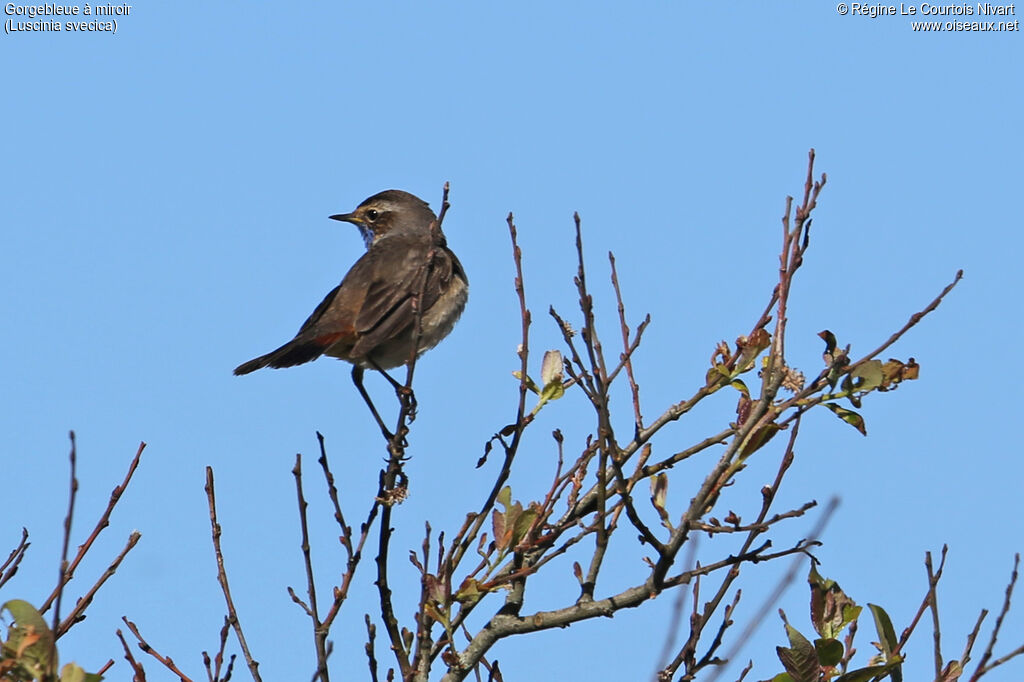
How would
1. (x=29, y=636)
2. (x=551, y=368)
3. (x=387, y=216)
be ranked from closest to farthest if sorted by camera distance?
(x=29, y=636) < (x=551, y=368) < (x=387, y=216)

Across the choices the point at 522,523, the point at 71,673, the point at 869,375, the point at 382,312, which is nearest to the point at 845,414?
the point at 869,375

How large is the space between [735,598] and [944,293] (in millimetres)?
1263

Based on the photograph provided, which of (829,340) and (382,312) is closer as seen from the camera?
(829,340)

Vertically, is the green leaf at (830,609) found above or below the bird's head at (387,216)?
below

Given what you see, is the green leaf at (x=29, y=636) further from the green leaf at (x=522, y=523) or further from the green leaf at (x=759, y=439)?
the green leaf at (x=759, y=439)

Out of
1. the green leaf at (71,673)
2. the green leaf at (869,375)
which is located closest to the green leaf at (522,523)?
the green leaf at (869,375)

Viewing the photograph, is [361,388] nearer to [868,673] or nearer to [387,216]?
[387,216]

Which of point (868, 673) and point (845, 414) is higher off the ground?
point (845, 414)

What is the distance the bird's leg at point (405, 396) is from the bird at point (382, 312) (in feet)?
0.06

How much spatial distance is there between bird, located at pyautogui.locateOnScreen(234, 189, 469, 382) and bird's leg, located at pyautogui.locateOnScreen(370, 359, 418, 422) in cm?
2

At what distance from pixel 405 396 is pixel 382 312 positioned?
7.33 feet

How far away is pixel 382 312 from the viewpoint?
24.0 feet

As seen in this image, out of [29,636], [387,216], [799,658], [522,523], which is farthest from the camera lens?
[387,216]

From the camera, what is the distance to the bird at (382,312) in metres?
7.22
